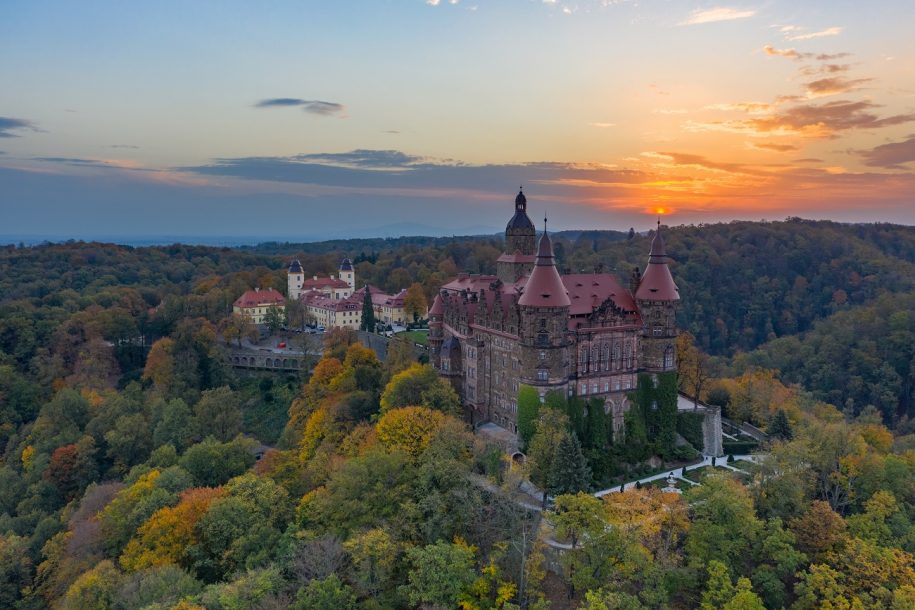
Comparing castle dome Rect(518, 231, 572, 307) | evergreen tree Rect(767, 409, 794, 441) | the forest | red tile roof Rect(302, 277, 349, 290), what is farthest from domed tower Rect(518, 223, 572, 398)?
red tile roof Rect(302, 277, 349, 290)

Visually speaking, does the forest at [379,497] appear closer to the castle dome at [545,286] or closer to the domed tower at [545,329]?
the domed tower at [545,329]

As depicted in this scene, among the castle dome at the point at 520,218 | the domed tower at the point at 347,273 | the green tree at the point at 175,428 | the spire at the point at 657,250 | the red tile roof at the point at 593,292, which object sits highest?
the castle dome at the point at 520,218

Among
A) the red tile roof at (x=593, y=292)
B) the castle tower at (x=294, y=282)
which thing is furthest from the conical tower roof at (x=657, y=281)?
the castle tower at (x=294, y=282)

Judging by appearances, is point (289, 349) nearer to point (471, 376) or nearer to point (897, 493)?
point (471, 376)

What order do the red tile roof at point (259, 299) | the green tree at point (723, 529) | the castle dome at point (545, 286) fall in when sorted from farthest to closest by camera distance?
the red tile roof at point (259, 299), the castle dome at point (545, 286), the green tree at point (723, 529)

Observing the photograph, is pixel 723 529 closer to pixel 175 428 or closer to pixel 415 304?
pixel 175 428

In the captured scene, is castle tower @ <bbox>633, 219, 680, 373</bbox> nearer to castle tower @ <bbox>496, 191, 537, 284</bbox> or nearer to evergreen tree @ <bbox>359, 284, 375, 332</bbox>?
castle tower @ <bbox>496, 191, 537, 284</bbox>
